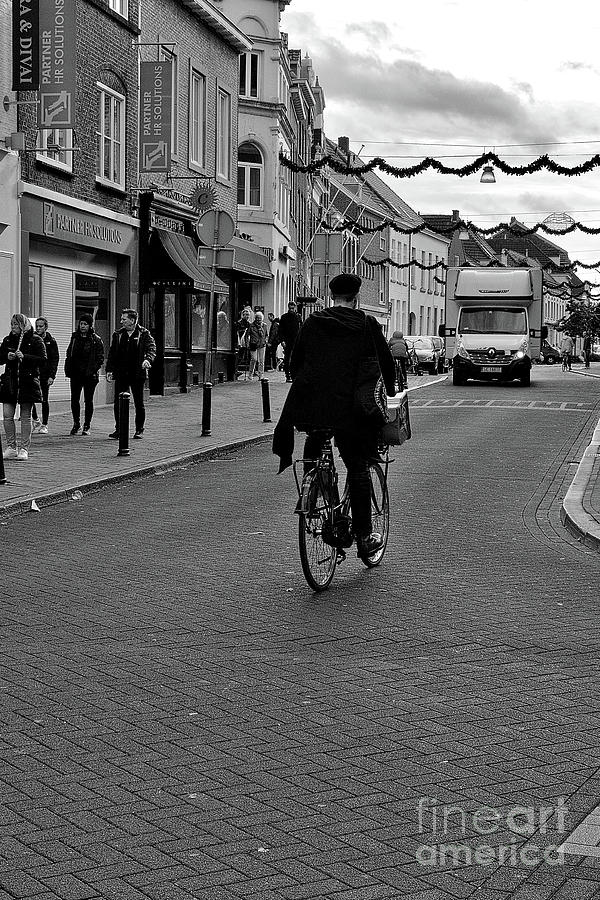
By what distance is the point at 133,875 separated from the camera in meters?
3.75

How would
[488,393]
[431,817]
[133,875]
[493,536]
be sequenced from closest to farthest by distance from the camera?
[133,875] < [431,817] < [493,536] < [488,393]

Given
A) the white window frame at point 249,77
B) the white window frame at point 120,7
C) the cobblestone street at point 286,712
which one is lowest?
the cobblestone street at point 286,712

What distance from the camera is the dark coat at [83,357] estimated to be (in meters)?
18.8

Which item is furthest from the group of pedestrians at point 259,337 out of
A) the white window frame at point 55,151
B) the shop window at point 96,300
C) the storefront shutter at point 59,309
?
the white window frame at point 55,151

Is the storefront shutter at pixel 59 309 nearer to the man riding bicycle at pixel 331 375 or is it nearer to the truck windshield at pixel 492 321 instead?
the truck windshield at pixel 492 321

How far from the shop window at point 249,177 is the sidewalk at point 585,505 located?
101 ft

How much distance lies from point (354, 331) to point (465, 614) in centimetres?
185

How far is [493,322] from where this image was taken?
1427 inches

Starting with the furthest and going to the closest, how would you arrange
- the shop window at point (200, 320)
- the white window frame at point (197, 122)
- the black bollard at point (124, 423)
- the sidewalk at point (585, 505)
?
the shop window at point (200, 320)
the white window frame at point (197, 122)
the black bollard at point (124, 423)
the sidewalk at point (585, 505)

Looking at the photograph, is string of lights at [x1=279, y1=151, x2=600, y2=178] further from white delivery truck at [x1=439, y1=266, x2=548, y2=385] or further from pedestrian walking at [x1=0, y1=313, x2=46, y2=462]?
pedestrian walking at [x1=0, y1=313, x2=46, y2=462]

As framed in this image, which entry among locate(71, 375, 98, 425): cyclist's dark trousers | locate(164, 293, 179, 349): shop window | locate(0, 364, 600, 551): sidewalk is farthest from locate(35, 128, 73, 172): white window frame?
locate(164, 293, 179, 349): shop window

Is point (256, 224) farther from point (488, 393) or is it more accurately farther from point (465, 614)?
point (465, 614)

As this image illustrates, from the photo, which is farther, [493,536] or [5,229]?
Answer: [5,229]

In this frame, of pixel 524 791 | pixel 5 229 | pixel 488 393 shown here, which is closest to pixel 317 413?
pixel 524 791
